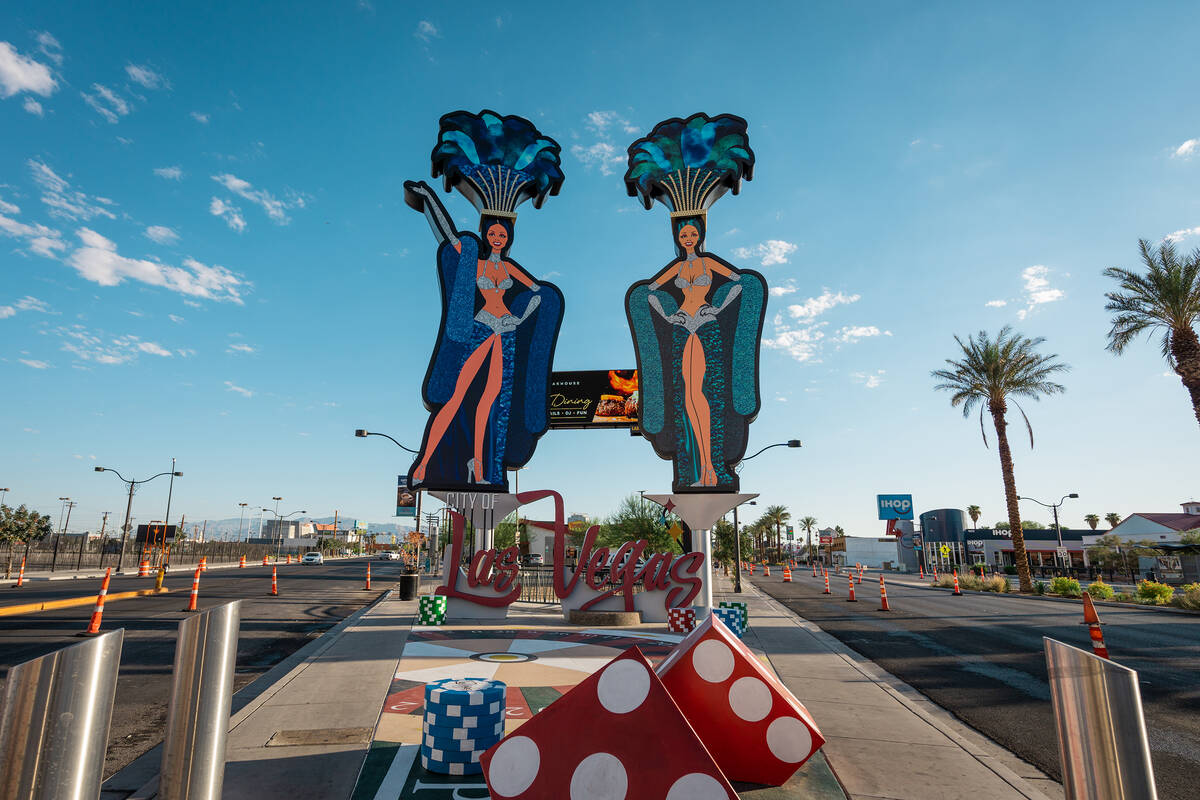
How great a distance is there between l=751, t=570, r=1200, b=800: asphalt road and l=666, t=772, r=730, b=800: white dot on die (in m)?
4.14

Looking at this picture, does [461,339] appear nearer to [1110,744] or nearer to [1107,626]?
[1110,744]

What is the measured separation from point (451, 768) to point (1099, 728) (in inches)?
180

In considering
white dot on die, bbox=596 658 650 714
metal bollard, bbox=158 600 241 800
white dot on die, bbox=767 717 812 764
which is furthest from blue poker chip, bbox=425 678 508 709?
metal bollard, bbox=158 600 241 800

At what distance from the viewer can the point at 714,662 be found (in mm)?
5059

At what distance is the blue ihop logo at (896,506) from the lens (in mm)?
79125

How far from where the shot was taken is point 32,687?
1.58 metres

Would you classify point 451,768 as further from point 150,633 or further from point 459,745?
point 150,633

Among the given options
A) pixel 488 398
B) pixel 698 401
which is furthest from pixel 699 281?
pixel 488 398

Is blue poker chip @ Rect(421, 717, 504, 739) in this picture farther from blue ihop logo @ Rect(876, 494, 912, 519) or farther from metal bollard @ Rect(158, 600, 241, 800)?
blue ihop logo @ Rect(876, 494, 912, 519)

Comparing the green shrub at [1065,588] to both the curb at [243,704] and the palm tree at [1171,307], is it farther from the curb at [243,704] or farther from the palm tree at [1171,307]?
the curb at [243,704]

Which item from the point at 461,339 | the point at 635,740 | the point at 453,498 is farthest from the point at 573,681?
the point at 461,339

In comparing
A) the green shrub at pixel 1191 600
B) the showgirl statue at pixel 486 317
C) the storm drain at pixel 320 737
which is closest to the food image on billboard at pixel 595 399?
the showgirl statue at pixel 486 317

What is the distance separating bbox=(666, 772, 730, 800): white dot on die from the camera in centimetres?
364

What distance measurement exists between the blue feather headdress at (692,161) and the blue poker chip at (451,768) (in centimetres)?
1757
